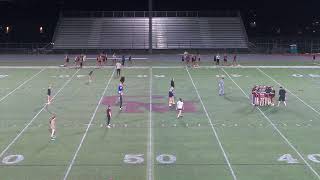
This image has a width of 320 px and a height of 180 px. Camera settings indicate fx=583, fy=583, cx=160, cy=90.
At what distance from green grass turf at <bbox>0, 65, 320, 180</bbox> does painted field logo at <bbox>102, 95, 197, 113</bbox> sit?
0.27 m

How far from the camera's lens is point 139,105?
2911cm

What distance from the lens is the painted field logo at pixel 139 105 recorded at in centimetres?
2784

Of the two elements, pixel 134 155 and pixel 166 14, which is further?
pixel 166 14

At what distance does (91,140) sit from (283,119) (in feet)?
29.4

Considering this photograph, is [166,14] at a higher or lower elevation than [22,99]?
higher

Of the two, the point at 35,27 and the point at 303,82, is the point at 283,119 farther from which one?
the point at 35,27

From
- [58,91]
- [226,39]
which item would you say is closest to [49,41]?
[226,39]

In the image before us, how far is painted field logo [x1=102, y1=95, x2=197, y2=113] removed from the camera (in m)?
27.8

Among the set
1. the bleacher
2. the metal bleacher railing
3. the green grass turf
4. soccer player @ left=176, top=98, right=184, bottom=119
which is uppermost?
the metal bleacher railing

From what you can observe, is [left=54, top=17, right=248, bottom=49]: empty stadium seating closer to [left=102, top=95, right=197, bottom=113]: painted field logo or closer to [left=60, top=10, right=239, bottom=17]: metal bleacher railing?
[left=60, top=10, right=239, bottom=17]: metal bleacher railing

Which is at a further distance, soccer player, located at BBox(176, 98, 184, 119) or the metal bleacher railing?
the metal bleacher railing

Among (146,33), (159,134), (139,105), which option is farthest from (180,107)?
(146,33)

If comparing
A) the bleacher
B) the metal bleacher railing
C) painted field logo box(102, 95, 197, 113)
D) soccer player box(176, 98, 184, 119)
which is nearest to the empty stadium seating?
the bleacher

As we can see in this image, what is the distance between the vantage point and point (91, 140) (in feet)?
72.0
